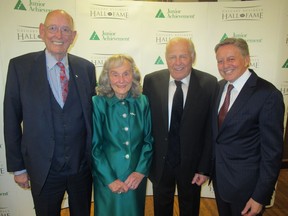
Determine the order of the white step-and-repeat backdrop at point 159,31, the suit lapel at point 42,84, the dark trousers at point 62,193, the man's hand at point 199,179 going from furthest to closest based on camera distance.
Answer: the white step-and-repeat backdrop at point 159,31 < the man's hand at point 199,179 < the dark trousers at point 62,193 < the suit lapel at point 42,84

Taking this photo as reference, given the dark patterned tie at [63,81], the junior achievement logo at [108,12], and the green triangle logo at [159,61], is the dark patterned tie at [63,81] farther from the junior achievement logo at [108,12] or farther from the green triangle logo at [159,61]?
the green triangle logo at [159,61]

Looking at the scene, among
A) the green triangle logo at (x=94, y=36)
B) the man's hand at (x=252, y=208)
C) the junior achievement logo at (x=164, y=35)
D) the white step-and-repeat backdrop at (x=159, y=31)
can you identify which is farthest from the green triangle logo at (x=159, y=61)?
the man's hand at (x=252, y=208)

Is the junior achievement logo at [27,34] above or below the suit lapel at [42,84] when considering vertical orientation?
above

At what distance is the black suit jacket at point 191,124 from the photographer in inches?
71.6

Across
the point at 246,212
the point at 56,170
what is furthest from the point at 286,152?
the point at 56,170

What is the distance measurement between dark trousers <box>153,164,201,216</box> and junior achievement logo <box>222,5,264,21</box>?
1.85m

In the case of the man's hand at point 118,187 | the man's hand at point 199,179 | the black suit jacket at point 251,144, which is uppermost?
the black suit jacket at point 251,144

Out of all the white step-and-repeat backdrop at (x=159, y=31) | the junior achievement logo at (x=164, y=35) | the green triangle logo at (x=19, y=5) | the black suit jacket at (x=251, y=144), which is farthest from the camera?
the junior achievement logo at (x=164, y=35)

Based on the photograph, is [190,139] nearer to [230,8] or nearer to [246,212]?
[246,212]

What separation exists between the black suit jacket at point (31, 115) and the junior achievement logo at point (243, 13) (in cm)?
192

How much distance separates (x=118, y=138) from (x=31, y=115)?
1.95 ft

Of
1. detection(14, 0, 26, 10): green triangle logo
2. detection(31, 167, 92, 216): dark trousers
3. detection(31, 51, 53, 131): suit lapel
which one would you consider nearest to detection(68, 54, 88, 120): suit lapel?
detection(31, 51, 53, 131): suit lapel

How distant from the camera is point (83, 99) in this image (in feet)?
5.34

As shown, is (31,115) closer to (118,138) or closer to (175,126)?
(118,138)
